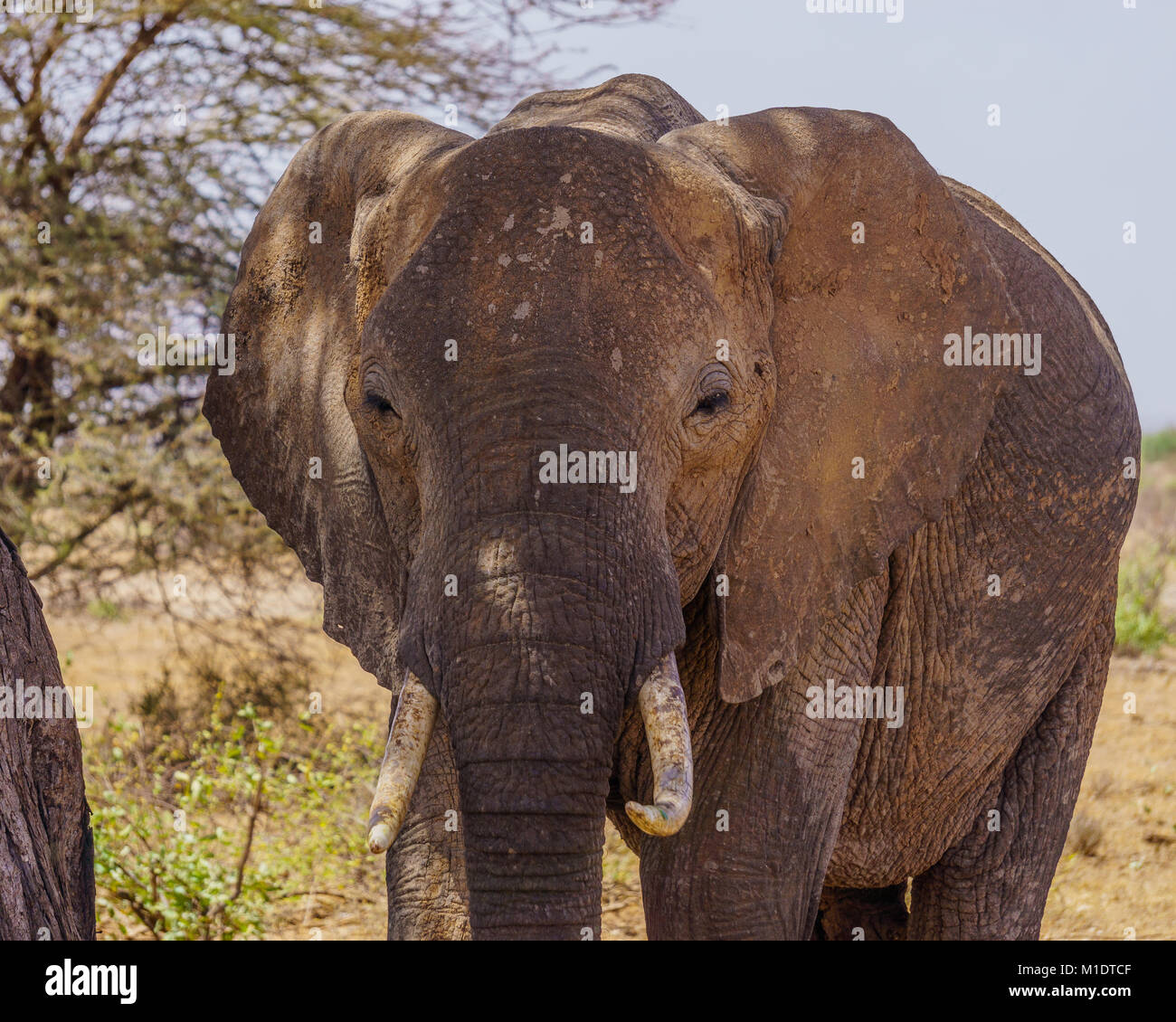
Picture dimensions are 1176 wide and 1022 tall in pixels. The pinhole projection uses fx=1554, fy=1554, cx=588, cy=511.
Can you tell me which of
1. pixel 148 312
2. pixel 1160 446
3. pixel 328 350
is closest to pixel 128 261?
pixel 148 312

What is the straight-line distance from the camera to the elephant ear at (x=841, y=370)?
3.64 meters

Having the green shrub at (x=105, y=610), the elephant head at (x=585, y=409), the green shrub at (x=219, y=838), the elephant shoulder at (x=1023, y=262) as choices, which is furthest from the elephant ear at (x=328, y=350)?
the green shrub at (x=105, y=610)

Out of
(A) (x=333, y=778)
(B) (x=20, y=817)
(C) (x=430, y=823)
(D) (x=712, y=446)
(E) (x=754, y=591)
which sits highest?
(D) (x=712, y=446)

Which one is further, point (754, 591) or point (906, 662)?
point (906, 662)

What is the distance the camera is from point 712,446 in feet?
11.3

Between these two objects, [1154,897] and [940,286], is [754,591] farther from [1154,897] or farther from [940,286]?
[1154,897]

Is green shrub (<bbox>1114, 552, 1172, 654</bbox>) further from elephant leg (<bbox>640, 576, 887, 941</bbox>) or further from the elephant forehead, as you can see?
the elephant forehead

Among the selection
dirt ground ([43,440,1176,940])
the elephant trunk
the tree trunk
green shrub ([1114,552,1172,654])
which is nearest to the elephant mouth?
the elephant trunk

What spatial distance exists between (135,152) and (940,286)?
7.37 m

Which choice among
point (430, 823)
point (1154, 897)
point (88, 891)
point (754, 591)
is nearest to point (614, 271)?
point (754, 591)

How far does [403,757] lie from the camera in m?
3.11

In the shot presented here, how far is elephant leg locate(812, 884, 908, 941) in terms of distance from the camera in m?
5.57

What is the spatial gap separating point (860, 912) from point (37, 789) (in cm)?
320

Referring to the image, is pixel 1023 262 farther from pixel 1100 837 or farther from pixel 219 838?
pixel 1100 837
